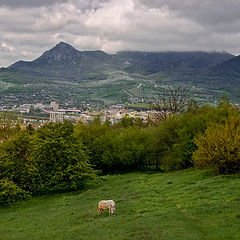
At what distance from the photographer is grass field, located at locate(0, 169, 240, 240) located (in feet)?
61.9

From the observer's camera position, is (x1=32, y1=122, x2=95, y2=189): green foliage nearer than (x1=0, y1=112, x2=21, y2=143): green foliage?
Yes

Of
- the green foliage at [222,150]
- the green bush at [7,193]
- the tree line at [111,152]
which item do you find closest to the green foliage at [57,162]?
the tree line at [111,152]

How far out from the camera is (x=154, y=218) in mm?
22375

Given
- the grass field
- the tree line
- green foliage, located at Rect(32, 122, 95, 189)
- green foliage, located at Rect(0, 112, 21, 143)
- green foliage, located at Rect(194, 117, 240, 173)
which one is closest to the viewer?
the grass field

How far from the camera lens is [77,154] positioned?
171ft

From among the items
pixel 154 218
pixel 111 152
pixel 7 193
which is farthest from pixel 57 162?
pixel 154 218

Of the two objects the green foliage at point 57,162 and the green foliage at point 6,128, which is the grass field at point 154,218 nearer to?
the green foliage at point 57,162

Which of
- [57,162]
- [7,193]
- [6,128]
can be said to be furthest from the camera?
[6,128]

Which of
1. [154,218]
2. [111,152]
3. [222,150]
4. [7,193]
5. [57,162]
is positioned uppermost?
[222,150]

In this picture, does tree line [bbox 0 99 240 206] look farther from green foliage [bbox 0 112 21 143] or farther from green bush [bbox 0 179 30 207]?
green foliage [bbox 0 112 21 143]

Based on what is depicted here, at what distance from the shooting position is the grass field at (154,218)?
18.9 metres

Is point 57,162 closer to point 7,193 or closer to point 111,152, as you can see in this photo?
point 7,193

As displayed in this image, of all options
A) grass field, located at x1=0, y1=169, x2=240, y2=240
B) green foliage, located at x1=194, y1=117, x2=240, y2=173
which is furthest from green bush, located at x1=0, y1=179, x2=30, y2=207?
green foliage, located at x1=194, y1=117, x2=240, y2=173

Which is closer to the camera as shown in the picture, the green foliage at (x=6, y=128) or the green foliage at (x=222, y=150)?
the green foliage at (x=222, y=150)
